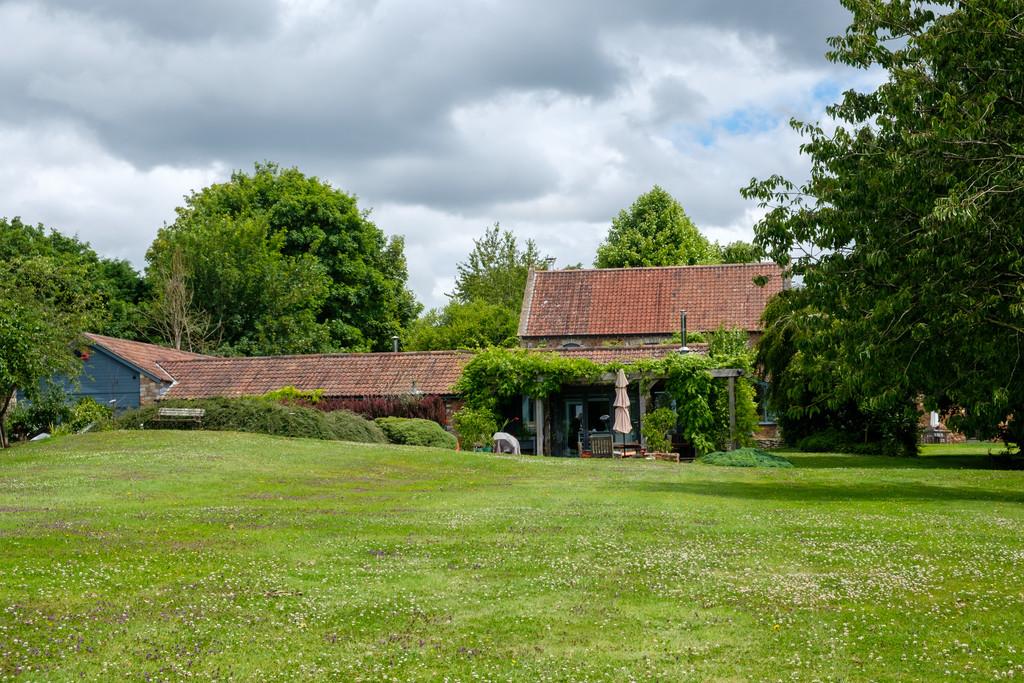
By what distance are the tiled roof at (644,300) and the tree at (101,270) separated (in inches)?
999

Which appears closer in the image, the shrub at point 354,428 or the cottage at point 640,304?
the shrub at point 354,428

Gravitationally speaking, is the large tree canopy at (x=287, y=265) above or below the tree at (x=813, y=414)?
above

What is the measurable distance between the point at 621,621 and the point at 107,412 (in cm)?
3592

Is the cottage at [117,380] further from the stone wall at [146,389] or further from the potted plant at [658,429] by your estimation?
the potted plant at [658,429]

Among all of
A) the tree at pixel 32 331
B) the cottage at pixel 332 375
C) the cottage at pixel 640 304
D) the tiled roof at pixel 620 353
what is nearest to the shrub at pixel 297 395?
the cottage at pixel 332 375

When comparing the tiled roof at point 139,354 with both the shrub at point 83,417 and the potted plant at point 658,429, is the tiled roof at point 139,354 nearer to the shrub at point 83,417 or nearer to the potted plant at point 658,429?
the shrub at point 83,417

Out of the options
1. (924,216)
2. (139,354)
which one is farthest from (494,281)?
(924,216)

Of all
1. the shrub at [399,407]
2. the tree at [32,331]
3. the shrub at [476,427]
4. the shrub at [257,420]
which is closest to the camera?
the tree at [32,331]

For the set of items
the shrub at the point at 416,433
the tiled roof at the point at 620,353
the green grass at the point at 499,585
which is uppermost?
the tiled roof at the point at 620,353

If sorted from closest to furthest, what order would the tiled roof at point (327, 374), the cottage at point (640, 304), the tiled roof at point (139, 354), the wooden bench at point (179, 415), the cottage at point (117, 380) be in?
the wooden bench at point (179, 415)
the tiled roof at point (327, 374)
the tiled roof at point (139, 354)
the cottage at point (117, 380)
the cottage at point (640, 304)

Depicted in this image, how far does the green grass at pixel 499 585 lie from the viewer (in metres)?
9.32

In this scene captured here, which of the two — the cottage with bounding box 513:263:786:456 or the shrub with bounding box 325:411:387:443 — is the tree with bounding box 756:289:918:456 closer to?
the cottage with bounding box 513:263:786:456

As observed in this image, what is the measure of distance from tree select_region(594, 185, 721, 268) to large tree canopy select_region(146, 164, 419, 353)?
16435mm

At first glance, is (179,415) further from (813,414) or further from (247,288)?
(247,288)
